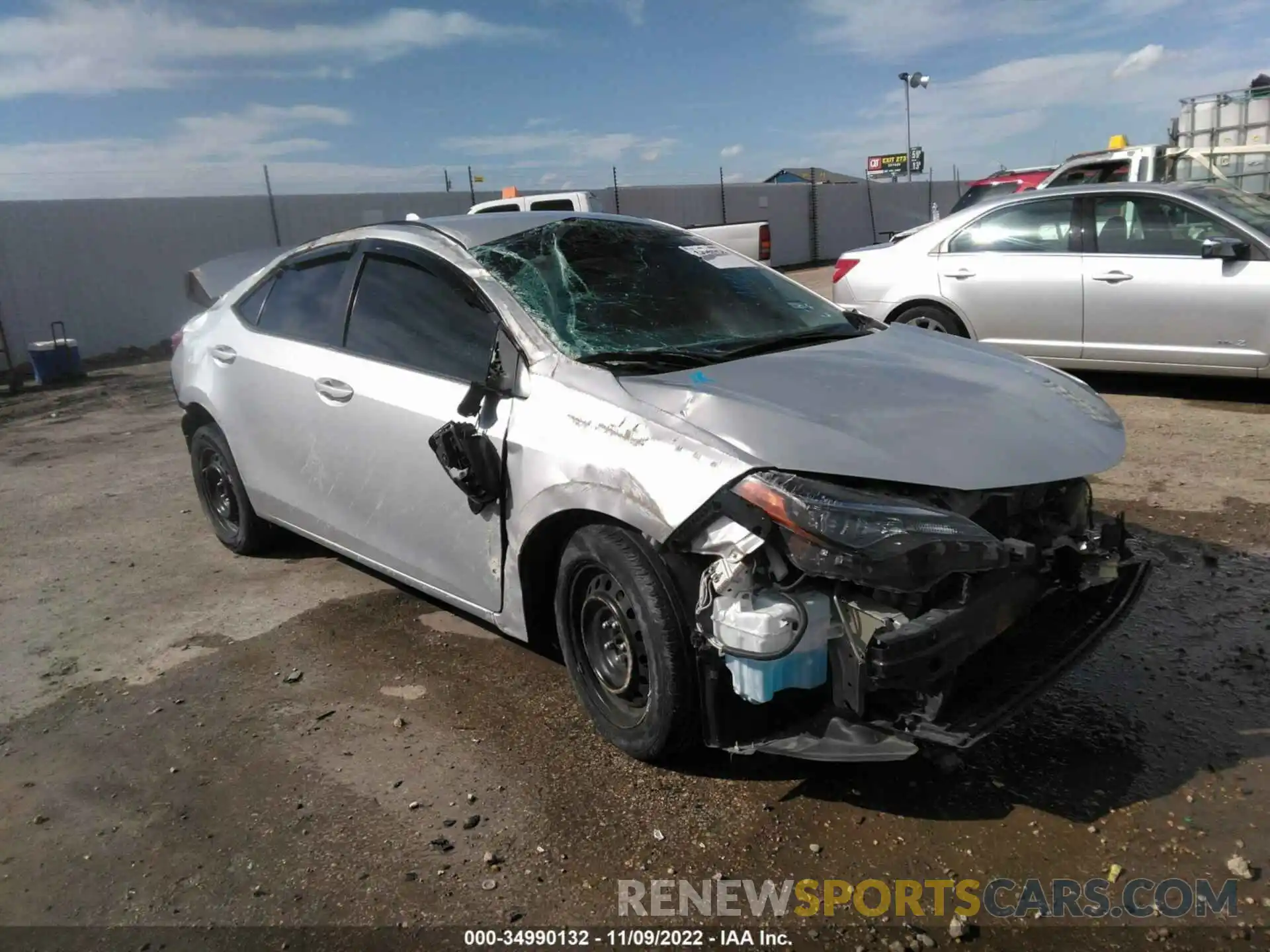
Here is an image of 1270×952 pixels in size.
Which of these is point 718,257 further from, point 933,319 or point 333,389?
point 933,319

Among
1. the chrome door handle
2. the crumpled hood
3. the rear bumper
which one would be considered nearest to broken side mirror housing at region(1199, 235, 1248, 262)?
the crumpled hood

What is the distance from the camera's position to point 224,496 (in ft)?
17.5

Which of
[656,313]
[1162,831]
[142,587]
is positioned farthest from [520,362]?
[142,587]

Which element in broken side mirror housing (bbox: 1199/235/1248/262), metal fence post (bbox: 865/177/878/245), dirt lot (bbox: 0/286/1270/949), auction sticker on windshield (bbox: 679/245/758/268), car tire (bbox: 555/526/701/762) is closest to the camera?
dirt lot (bbox: 0/286/1270/949)

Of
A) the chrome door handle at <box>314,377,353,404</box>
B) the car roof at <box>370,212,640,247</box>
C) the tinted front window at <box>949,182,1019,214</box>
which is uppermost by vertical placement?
the tinted front window at <box>949,182,1019,214</box>

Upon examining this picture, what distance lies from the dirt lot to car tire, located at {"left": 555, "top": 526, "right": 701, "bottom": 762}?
0.17 metres

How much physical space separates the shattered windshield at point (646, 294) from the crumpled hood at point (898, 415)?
0.85 feet

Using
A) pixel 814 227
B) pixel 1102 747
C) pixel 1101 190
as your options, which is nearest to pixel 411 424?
pixel 1102 747

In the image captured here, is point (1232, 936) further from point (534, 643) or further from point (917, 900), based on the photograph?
point (534, 643)

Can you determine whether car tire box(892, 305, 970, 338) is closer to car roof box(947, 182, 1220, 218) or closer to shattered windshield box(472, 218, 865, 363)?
car roof box(947, 182, 1220, 218)

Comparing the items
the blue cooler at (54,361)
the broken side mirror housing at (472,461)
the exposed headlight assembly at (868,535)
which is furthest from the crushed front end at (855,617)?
the blue cooler at (54,361)

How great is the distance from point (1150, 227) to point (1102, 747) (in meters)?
5.39

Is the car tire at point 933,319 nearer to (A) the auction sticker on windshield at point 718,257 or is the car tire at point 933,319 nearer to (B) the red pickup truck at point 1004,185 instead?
(A) the auction sticker on windshield at point 718,257

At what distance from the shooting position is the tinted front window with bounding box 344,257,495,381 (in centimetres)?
357
